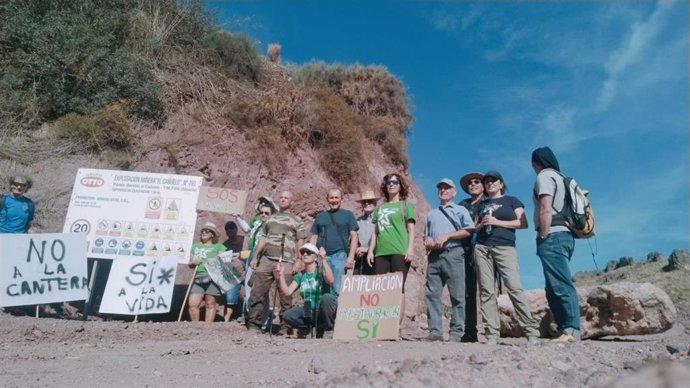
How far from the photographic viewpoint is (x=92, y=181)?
9727 mm

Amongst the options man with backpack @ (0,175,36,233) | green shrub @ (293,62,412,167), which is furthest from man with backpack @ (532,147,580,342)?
green shrub @ (293,62,412,167)

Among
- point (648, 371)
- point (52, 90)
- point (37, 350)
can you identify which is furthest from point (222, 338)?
point (52, 90)

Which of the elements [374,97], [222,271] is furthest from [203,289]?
[374,97]

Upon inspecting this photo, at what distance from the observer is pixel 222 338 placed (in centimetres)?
702

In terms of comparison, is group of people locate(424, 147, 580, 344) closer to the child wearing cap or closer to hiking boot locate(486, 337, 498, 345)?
hiking boot locate(486, 337, 498, 345)

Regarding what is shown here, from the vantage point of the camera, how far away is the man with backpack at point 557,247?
216 inches

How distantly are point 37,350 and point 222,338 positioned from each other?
1.97 meters

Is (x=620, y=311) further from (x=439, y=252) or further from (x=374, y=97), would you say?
(x=374, y=97)

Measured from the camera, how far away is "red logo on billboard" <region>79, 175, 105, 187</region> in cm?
970

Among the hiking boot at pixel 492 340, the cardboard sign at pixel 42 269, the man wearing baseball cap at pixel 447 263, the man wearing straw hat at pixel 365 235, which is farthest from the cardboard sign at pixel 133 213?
the hiking boot at pixel 492 340

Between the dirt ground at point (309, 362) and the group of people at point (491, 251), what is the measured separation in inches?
21.5

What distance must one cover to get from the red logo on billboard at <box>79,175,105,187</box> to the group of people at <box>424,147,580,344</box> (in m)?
5.93

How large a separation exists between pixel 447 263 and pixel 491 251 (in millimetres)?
492

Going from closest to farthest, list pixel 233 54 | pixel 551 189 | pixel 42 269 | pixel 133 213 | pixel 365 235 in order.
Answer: pixel 551 189
pixel 365 235
pixel 42 269
pixel 133 213
pixel 233 54
